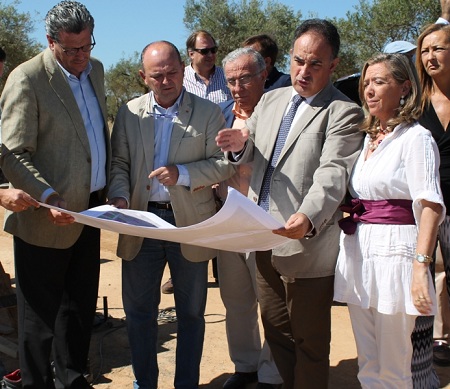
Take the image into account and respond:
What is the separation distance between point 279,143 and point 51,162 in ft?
4.29

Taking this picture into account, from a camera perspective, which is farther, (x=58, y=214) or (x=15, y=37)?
(x=15, y=37)

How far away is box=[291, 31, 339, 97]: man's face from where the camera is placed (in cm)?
311

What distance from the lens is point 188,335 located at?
3.75m

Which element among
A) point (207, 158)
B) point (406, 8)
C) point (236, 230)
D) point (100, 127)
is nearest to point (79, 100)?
point (100, 127)

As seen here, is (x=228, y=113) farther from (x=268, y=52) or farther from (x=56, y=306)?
(x=56, y=306)

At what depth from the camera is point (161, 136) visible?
362 cm

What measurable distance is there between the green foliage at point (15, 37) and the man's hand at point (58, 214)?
2864cm

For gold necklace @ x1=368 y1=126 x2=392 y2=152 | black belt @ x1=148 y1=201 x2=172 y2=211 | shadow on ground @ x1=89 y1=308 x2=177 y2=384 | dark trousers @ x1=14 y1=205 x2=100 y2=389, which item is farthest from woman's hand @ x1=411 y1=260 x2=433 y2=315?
shadow on ground @ x1=89 y1=308 x2=177 y2=384

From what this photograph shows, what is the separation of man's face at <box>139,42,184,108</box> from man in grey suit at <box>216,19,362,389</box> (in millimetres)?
534

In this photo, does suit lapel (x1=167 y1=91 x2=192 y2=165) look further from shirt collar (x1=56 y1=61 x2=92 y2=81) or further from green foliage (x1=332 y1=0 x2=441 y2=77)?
green foliage (x1=332 y1=0 x2=441 y2=77)

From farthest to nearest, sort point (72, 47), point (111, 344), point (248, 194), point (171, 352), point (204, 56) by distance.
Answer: point (204, 56)
point (111, 344)
point (171, 352)
point (248, 194)
point (72, 47)

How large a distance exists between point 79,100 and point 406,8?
28.3 m

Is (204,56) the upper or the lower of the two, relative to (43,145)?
upper

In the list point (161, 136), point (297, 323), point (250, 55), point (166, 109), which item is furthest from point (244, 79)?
point (297, 323)
